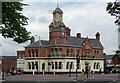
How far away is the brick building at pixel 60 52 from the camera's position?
64.4m

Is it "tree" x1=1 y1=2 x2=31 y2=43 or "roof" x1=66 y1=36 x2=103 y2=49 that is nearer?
"tree" x1=1 y1=2 x2=31 y2=43

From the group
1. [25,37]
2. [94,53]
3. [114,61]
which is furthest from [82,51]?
[25,37]

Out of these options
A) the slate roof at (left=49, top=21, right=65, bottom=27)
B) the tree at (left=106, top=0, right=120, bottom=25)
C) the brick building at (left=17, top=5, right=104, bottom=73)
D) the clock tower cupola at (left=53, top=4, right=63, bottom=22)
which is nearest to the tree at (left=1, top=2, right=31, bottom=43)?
the tree at (left=106, top=0, right=120, bottom=25)

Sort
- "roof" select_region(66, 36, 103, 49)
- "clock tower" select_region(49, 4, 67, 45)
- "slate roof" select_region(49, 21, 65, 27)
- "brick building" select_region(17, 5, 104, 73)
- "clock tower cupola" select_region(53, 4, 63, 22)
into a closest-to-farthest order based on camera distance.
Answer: "clock tower" select_region(49, 4, 67, 45)
"brick building" select_region(17, 5, 104, 73)
"slate roof" select_region(49, 21, 65, 27)
"roof" select_region(66, 36, 103, 49)
"clock tower cupola" select_region(53, 4, 63, 22)

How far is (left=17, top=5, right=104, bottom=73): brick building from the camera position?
64375 mm

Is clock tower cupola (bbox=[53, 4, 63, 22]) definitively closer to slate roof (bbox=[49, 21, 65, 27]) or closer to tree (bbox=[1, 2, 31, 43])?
slate roof (bbox=[49, 21, 65, 27])

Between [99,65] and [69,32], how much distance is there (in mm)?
14096

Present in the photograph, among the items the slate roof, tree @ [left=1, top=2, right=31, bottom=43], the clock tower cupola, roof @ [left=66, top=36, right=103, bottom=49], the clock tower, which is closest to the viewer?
tree @ [left=1, top=2, right=31, bottom=43]

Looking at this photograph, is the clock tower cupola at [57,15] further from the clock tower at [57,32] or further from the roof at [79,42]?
the roof at [79,42]

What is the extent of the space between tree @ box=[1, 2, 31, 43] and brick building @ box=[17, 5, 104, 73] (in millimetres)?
43019

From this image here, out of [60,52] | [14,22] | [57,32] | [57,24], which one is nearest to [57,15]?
[57,24]

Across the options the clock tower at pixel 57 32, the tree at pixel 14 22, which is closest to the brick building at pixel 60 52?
the clock tower at pixel 57 32

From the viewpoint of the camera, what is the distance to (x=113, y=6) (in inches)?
719

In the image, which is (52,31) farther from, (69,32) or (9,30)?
(9,30)
